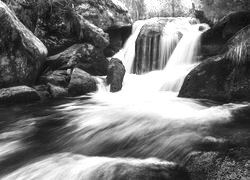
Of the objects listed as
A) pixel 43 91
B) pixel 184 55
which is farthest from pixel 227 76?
pixel 43 91

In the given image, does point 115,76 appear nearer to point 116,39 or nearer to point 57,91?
point 57,91

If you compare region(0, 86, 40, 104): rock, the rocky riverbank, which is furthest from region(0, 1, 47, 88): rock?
region(0, 86, 40, 104): rock

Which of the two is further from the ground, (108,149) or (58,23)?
(58,23)

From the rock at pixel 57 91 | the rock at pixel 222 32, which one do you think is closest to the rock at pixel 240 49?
the rock at pixel 222 32

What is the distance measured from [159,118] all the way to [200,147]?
5.83ft

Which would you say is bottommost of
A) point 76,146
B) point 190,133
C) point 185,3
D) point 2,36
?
point 76,146

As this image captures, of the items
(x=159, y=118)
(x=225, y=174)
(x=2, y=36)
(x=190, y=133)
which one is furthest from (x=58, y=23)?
(x=225, y=174)

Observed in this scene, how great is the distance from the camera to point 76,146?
4770 mm

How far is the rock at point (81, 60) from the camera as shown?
11734 mm

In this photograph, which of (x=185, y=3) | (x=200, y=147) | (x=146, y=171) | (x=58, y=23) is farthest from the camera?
(x=185, y=3)

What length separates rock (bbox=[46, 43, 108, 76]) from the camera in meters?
11.7

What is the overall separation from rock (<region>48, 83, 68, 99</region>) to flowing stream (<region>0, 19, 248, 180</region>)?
1.36 m

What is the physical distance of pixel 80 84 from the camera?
10445 millimetres

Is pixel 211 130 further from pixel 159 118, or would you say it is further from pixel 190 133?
pixel 159 118
